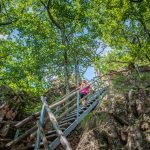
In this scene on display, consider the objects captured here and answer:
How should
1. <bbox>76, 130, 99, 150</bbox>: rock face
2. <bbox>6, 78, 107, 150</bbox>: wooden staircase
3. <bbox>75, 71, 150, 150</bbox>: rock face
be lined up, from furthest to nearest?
<bbox>75, 71, 150, 150</bbox>: rock face < <bbox>76, 130, 99, 150</bbox>: rock face < <bbox>6, 78, 107, 150</bbox>: wooden staircase

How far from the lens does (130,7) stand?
1792cm

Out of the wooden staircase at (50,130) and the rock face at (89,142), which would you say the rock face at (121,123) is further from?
the wooden staircase at (50,130)

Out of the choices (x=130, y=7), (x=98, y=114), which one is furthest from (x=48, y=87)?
(x=98, y=114)

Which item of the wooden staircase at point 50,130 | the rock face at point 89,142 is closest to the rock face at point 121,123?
the rock face at point 89,142

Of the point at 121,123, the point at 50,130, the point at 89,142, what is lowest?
the point at 89,142

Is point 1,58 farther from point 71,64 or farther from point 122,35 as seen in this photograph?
point 122,35

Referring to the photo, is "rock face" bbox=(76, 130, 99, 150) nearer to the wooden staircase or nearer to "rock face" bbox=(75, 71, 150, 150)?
"rock face" bbox=(75, 71, 150, 150)

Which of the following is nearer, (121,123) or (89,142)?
(89,142)

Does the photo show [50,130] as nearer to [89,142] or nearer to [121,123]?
[89,142]

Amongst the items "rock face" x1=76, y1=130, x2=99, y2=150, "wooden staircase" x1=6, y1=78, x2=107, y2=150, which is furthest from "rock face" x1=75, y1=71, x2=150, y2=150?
"wooden staircase" x1=6, y1=78, x2=107, y2=150

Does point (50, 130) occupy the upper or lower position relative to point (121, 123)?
upper

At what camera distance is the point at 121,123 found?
10.9m

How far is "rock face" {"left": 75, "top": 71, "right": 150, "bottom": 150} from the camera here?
9.51 meters

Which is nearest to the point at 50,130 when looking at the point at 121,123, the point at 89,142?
the point at 89,142
